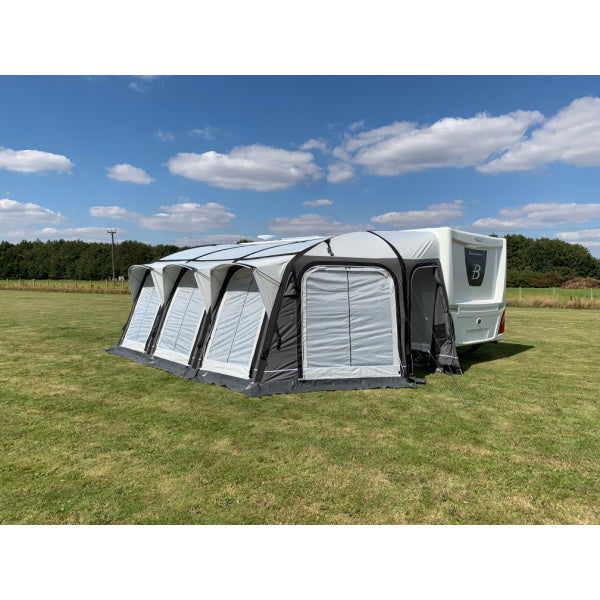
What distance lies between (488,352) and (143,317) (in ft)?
26.6

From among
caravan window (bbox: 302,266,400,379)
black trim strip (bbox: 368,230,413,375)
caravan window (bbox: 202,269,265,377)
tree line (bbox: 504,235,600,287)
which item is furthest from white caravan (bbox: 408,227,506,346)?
tree line (bbox: 504,235,600,287)

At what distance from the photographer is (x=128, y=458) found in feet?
13.6

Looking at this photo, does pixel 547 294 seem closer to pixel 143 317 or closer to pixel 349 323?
pixel 349 323

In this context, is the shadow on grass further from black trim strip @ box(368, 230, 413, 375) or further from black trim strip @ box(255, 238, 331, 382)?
black trim strip @ box(255, 238, 331, 382)

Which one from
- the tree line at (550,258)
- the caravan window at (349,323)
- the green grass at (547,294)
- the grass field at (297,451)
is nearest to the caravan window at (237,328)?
the grass field at (297,451)

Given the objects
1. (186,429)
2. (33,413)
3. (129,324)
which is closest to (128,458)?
(186,429)

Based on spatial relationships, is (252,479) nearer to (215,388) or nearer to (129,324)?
(215,388)

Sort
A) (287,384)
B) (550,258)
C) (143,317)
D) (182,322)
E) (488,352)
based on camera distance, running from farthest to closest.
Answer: (550,258) < (488,352) < (143,317) < (182,322) < (287,384)

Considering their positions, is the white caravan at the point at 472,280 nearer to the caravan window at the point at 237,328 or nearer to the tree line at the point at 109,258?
the caravan window at the point at 237,328

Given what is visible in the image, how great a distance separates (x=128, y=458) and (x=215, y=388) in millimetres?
2494

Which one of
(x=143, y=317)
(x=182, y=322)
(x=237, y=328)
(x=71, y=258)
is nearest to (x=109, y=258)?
(x=71, y=258)

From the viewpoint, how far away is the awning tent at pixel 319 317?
6.49 meters

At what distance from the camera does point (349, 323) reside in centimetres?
679

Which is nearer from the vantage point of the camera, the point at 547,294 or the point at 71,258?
the point at 547,294
